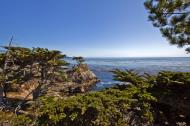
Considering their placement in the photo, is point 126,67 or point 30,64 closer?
point 30,64

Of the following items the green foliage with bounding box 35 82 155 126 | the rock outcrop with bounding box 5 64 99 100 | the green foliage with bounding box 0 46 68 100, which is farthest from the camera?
the rock outcrop with bounding box 5 64 99 100

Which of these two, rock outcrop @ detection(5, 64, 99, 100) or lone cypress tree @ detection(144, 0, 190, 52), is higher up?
lone cypress tree @ detection(144, 0, 190, 52)

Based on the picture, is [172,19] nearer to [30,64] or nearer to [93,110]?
[93,110]

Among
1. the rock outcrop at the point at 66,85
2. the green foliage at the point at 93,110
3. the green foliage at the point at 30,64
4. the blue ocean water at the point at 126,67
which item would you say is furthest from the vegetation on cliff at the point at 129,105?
the rock outcrop at the point at 66,85

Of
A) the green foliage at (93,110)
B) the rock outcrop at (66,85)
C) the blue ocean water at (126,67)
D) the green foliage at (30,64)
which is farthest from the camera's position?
the blue ocean water at (126,67)

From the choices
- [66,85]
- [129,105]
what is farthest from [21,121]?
[66,85]

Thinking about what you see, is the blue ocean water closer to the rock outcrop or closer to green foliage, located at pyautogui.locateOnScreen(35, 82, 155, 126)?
the rock outcrop

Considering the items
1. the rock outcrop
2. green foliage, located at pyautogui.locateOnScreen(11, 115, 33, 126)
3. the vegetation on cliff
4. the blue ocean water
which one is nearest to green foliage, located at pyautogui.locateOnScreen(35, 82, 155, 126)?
the vegetation on cliff

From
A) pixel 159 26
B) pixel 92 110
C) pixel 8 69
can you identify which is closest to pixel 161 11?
pixel 159 26

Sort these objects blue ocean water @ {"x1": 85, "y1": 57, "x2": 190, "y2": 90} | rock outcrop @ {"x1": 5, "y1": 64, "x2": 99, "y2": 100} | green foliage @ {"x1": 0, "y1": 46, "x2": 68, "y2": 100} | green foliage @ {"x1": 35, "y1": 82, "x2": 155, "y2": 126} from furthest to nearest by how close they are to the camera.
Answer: blue ocean water @ {"x1": 85, "y1": 57, "x2": 190, "y2": 90} → rock outcrop @ {"x1": 5, "y1": 64, "x2": 99, "y2": 100} → green foliage @ {"x1": 0, "y1": 46, "x2": 68, "y2": 100} → green foliage @ {"x1": 35, "y1": 82, "x2": 155, "y2": 126}

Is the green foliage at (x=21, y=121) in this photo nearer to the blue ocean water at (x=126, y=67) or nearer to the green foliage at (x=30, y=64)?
the blue ocean water at (x=126, y=67)

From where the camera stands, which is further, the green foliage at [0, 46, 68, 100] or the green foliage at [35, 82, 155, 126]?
the green foliage at [0, 46, 68, 100]

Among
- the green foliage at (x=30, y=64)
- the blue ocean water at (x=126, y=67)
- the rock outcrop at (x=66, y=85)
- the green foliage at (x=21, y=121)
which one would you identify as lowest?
the blue ocean water at (x=126, y=67)

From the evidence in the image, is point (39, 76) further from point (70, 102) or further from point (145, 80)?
point (70, 102)
